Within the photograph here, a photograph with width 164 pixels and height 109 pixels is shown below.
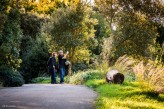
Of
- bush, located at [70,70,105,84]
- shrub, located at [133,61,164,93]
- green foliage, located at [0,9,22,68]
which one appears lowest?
bush, located at [70,70,105,84]

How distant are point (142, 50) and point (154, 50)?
1.78 meters

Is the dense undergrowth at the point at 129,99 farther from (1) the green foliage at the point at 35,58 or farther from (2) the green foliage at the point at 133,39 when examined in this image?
(1) the green foliage at the point at 35,58

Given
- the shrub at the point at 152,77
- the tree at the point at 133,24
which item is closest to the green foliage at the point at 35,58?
the tree at the point at 133,24

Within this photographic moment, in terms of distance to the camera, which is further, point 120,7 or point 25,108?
point 120,7

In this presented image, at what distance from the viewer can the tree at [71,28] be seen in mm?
30328

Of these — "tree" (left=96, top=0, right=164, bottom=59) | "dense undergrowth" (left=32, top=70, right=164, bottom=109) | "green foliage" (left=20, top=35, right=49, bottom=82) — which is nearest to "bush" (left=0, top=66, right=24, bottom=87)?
"dense undergrowth" (left=32, top=70, right=164, bottom=109)

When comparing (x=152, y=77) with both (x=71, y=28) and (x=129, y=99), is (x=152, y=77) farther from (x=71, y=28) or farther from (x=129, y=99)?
(x=71, y=28)

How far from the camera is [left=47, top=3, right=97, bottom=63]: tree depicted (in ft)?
99.5

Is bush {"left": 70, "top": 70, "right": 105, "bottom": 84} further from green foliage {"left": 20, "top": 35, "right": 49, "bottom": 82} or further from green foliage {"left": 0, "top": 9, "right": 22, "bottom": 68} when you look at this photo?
green foliage {"left": 20, "top": 35, "right": 49, "bottom": 82}

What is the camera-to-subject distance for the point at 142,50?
99.0 ft

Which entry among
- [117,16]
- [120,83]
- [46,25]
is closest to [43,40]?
[46,25]

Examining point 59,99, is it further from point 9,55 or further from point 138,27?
point 138,27

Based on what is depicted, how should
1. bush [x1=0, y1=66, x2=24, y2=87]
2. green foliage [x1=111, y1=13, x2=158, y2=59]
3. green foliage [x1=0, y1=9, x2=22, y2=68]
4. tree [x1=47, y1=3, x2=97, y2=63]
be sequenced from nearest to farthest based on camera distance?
green foliage [x1=0, y1=9, x2=22, y2=68]
bush [x1=0, y1=66, x2=24, y2=87]
green foliage [x1=111, y1=13, x2=158, y2=59]
tree [x1=47, y1=3, x2=97, y2=63]

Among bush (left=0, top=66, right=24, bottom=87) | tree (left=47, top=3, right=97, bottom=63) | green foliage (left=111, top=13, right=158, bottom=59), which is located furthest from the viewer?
tree (left=47, top=3, right=97, bottom=63)
